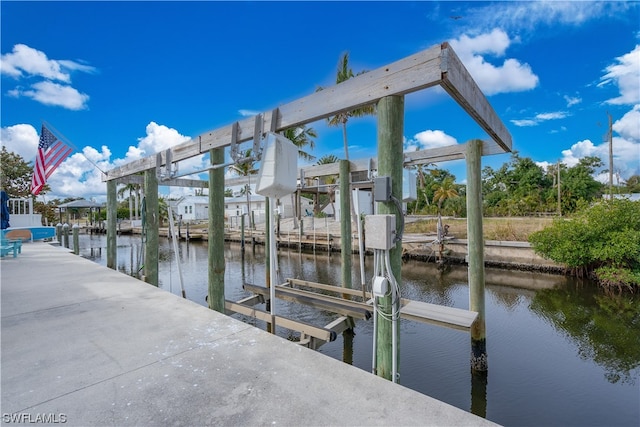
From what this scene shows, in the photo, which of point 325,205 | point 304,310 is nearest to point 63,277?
point 304,310

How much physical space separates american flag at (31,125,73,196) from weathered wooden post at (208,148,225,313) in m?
6.86

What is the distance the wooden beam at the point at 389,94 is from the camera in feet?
7.83

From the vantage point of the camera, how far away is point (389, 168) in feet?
8.54

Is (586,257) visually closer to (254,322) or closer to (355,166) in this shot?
(355,166)

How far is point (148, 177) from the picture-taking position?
6238 mm

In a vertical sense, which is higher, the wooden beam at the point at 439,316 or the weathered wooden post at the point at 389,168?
the weathered wooden post at the point at 389,168

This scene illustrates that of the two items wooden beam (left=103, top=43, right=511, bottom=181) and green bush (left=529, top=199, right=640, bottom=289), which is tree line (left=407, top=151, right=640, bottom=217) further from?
wooden beam (left=103, top=43, right=511, bottom=181)

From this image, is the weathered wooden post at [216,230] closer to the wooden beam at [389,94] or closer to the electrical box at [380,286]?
the wooden beam at [389,94]

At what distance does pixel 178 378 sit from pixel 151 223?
192 inches

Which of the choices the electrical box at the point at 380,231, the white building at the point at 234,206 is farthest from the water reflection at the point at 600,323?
the white building at the point at 234,206

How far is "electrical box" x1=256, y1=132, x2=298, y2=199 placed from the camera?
278cm

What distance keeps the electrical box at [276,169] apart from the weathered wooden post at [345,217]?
367cm

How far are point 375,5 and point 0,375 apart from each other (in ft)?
26.8

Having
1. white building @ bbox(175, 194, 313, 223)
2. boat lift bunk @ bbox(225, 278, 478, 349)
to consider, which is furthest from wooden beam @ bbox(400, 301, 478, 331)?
white building @ bbox(175, 194, 313, 223)
